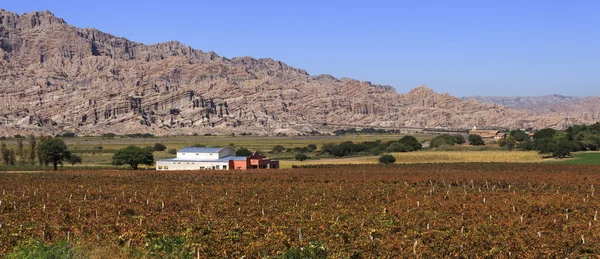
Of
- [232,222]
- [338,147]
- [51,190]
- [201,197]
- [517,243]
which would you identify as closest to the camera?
[517,243]

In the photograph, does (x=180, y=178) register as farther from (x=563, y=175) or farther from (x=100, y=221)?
(x=563, y=175)

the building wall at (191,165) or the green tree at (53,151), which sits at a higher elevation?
the green tree at (53,151)

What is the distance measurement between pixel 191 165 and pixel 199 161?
3.31 feet

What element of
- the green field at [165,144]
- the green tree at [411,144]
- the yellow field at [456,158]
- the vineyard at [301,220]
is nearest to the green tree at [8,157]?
the green field at [165,144]

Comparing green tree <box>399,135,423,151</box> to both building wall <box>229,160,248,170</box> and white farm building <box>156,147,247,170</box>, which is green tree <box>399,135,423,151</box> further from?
building wall <box>229,160,248,170</box>

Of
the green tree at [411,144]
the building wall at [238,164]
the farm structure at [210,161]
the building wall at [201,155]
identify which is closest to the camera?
the building wall at [238,164]

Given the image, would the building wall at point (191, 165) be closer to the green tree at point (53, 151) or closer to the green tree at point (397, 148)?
the green tree at point (53, 151)

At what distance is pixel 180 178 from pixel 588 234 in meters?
32.3

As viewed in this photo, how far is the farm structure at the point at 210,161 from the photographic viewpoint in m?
64.2

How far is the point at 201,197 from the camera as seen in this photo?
31562 millimetres

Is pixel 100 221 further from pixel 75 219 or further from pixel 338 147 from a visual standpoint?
pixel 338 147

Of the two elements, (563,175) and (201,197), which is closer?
(201,197)

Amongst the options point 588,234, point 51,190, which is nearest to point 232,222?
point 588,234

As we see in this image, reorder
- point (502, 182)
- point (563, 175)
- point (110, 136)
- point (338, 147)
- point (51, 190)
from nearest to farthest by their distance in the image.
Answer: point (51, 190) → point (502, 182) → point (563, 175) → point (338, 147) → point (110, 136)
